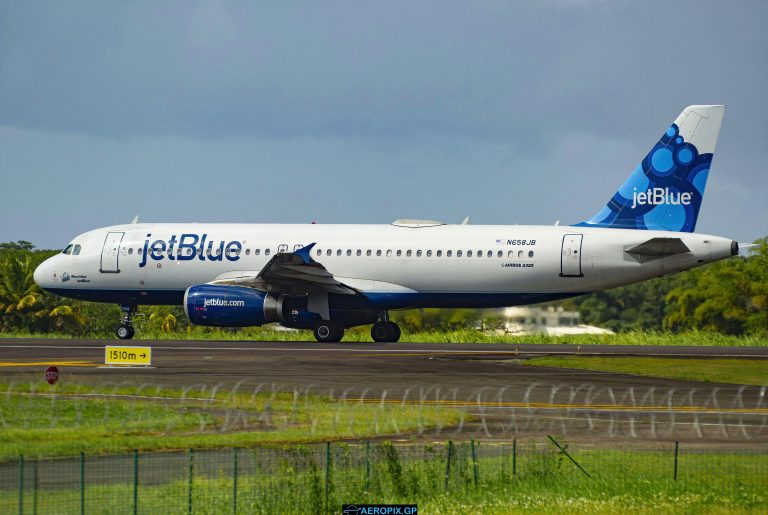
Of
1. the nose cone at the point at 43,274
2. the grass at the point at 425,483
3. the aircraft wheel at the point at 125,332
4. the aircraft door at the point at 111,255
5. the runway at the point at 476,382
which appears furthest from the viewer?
the nose cone at the point at 43,274

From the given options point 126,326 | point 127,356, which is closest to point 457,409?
point 127,356

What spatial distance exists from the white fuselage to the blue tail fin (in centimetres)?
89

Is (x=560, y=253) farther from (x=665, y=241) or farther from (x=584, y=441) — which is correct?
(x=584, y=441)

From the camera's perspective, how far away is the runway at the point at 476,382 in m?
26.6

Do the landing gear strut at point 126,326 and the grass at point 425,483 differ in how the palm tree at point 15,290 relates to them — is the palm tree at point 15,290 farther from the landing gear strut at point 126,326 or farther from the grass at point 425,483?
the grass at point 425,483

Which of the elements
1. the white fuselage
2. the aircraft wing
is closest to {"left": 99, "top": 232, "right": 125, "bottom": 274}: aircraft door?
the white fuselage

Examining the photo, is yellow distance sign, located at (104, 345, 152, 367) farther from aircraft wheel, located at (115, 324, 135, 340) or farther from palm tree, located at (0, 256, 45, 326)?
palm tree, located at (0, 256, 45, 326)

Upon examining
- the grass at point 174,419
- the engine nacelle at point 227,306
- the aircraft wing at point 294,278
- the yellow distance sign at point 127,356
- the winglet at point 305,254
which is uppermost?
the winglet at point 305,254

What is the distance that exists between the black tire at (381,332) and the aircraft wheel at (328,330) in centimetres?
256

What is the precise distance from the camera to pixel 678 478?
20.8 metres

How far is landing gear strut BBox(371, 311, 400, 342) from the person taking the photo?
55312 millimetres

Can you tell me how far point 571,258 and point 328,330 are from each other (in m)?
11.0

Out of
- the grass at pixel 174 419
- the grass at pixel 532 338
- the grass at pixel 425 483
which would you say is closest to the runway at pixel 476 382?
the grass at pixel 174 419

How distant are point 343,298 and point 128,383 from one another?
67.6 ft
